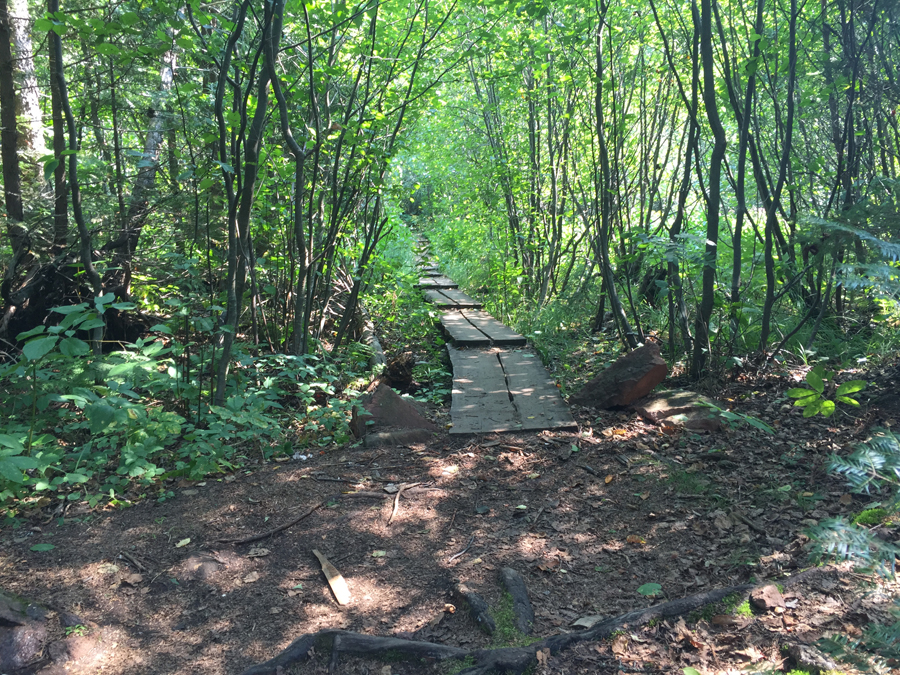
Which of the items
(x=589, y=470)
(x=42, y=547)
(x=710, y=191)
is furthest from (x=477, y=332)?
(x=42, y=547)

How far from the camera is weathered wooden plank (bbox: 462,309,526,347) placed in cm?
690

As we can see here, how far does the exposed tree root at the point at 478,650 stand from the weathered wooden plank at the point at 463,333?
15.6 feet

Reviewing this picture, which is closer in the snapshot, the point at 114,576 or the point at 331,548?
the point at 114,576

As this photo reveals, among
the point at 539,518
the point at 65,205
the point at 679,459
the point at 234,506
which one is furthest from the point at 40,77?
the point at 679,459

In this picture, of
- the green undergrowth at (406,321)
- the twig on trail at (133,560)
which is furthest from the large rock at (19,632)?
the green undergrowth at (406,321)

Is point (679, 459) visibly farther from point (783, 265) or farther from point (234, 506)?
point (234, 506)

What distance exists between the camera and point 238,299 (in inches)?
169

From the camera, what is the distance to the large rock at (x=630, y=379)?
15.0 ft

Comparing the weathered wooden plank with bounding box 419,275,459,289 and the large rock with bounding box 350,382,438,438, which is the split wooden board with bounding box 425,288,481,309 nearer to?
the weathered wooden plank with bounding box 419,275,459,289

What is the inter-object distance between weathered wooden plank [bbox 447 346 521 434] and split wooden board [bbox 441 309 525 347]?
0.36m

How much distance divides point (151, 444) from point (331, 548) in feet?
4.62

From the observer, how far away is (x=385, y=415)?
4.46m

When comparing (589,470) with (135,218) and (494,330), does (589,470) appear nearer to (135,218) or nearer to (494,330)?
(494,330)

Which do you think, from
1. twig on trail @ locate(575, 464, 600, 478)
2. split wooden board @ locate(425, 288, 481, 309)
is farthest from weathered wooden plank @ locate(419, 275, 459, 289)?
twig on trail @ locate(575, 464, 600, 478)
